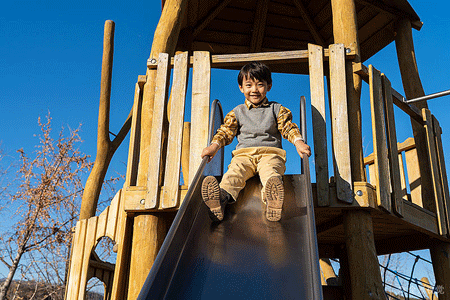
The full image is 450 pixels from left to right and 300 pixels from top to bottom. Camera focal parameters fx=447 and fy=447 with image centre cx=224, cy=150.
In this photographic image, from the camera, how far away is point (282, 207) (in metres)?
3.17

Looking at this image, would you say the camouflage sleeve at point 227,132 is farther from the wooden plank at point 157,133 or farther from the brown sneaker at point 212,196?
the brown sneaker at point 212,196

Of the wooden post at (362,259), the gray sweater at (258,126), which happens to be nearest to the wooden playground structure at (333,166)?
the wooden post at (362,259)

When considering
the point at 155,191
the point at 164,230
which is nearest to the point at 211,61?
the point at 155,191

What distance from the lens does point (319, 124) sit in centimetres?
401

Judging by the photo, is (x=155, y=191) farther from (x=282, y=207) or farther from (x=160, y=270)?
(x=160, y=270)

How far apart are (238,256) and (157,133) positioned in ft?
6.09

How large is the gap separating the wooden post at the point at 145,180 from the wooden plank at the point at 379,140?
6.13 ft

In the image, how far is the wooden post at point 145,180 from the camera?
368 cm

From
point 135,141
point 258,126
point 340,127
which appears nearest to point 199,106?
point 258,126

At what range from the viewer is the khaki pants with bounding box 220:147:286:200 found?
3.46 m

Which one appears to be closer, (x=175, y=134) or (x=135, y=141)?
(x=175, y=134)

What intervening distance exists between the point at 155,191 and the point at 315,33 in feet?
18.4

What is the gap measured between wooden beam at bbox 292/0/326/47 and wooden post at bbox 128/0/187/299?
3.72 meters

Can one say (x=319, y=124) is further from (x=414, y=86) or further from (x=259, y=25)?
(x=259, y=25)
